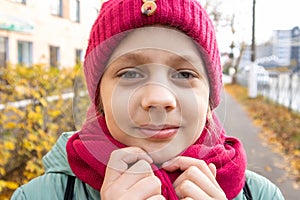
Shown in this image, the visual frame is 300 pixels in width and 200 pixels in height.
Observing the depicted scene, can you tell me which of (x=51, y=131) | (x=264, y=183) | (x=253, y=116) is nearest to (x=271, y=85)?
(x=253, y=116)

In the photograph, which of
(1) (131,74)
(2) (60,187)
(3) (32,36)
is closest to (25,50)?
(3) (32,36)

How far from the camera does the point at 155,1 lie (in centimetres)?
87

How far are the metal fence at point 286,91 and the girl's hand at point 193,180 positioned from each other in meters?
9.81

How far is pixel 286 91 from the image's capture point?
1240 centimetres

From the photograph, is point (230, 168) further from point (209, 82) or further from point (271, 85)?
point (271, 85)

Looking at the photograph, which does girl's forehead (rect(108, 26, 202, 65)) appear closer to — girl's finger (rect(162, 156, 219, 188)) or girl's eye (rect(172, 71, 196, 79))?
girl's eye (rect(172, 71, 196, 79))

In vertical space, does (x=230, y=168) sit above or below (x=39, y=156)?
above

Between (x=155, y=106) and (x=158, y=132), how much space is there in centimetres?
6

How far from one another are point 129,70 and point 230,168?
1.28 ft

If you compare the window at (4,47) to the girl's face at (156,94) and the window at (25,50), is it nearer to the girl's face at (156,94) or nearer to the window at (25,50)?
the window at (25,50)

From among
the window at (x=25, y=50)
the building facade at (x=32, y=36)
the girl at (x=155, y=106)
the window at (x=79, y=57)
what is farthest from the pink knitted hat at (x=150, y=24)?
the window at (x=25, y=50)

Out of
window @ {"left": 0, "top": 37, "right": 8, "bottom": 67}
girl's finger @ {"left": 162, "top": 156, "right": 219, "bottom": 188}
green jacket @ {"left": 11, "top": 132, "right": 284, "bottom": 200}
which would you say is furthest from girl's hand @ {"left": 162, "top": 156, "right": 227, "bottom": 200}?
window @ {"left": 0, "top": 37, "right": 8, "bottom": 67}

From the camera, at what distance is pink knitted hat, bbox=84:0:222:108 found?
2.78ft

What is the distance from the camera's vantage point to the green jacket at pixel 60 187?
1038 mm
